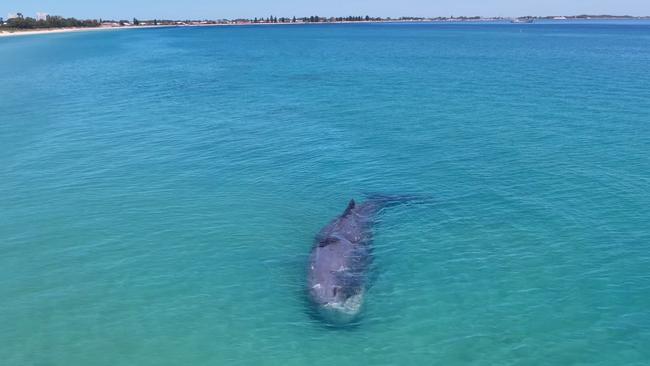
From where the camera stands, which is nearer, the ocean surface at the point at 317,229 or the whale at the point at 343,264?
the ocean surface at the point at 317,229

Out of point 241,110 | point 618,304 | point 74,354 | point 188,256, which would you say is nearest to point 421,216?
point 618,304

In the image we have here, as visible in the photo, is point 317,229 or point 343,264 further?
point 317,229

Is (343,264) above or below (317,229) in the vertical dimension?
above

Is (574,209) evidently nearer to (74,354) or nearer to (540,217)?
(540,217)

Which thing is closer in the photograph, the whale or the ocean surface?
the ocean surface
